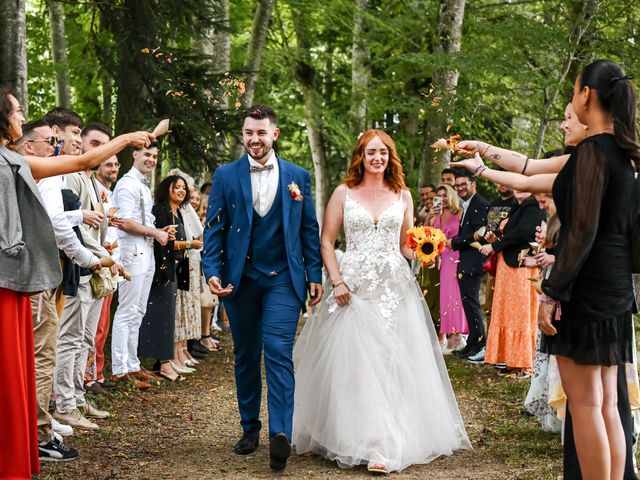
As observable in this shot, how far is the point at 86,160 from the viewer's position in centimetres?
496

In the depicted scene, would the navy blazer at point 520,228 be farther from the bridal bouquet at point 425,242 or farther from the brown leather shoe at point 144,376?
the brown leather shoe at point 144,376

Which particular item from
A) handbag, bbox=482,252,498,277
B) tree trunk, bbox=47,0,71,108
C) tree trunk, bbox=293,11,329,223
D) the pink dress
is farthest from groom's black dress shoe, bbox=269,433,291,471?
tree trunk, bbox=293,11,329,223

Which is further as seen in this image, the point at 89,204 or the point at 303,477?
the point at 89,204

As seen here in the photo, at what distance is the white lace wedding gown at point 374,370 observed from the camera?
6.53 meters

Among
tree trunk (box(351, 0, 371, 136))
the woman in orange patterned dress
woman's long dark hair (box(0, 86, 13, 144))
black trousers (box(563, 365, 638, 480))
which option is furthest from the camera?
tree trunk (box(351, 0, 371, 136))

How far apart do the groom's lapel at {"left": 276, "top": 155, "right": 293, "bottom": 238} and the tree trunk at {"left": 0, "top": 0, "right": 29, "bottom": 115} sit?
4680 mm

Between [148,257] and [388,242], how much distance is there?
334 cm

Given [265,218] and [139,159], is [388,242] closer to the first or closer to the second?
[265,218]

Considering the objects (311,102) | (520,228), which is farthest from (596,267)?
(311,102)

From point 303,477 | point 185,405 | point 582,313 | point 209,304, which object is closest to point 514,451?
point 303,477

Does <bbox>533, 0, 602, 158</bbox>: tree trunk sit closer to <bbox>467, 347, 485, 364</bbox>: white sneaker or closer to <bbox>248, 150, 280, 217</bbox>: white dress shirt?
<bbox>467, 347, 485, 364</bbox>: white sneaker

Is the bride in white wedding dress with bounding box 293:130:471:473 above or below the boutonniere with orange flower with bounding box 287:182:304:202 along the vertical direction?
below

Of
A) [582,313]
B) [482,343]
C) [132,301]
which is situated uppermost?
[582,313]

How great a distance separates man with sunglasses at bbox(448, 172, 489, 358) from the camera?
11961mm
